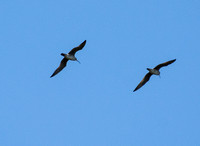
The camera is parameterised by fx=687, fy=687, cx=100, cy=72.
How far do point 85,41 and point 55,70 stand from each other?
4335 millimetres

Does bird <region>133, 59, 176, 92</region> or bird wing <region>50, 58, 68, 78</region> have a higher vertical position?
bird wing <region>50, 58, 68, 78</region>

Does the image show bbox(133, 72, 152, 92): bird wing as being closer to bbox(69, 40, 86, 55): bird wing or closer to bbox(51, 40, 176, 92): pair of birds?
bbox(51, 40, 176, 92): pair of birds

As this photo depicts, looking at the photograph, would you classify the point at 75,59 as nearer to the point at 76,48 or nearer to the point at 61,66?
the point at 76,48

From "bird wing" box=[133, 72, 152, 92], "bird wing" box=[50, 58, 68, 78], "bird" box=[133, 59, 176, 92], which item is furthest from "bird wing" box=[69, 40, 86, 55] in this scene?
"bird wing" box=[133, 72, 152, 92]

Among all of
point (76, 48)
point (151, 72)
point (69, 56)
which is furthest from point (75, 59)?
point (151, 72)

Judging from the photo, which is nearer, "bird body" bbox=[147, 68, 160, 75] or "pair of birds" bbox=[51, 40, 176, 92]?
"pair of birds" bbox=[51, 40, 176, 92]

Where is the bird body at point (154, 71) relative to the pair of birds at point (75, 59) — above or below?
below

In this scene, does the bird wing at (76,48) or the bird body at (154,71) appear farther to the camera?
the bird body at (154,71)

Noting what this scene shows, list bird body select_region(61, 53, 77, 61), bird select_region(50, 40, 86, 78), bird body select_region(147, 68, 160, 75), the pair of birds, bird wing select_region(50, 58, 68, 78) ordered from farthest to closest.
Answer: bird wing select_region(50, 58, 68, 78) → bird body select_region(147, 68, 160, 75) → bird body select_region(61, 53, 77, 61) → the pair of birds → bird select_region(50, 40, 86, 78)

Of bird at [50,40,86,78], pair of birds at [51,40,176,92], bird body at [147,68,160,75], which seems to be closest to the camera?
bird at [50,40,86,78]

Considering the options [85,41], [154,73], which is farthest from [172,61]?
[85,41]

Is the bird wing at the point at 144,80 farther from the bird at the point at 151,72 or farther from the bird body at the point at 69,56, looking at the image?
the bird body at the point at 69,56

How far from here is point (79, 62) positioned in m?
57.8

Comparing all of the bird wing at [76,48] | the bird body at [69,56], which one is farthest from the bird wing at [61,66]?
the bird wing at [76,48]
